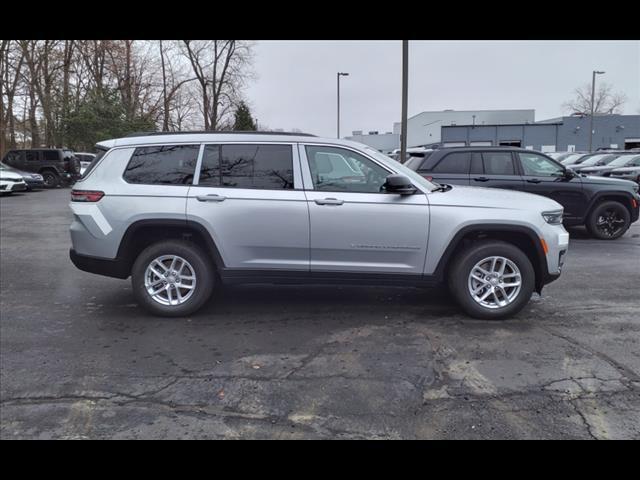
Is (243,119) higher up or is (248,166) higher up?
(243,119)

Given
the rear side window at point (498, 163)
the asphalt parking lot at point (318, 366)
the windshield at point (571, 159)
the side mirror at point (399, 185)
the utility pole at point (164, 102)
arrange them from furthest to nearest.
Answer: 1. the utility pole at point (164, 102)
2. the windshield at point (571, 159)
3. the rear side window at point (498, 163)
4. the side mirror at point (399, 185)
5. the asphalt parking lot at point (318, 366)

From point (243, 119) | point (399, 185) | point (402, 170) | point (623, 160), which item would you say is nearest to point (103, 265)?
point (399, 185)

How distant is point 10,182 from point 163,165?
18503 mm

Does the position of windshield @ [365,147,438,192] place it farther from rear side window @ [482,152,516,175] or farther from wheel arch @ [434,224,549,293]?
rear side window @ [482,152,516,175]

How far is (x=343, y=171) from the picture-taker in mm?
5262

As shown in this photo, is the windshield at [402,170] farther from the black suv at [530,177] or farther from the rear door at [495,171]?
the rear door at [495,171]

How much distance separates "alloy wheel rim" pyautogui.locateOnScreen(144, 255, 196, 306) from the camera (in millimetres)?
5262

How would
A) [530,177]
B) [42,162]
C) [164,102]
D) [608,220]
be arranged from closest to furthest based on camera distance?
[530,177] < [608,220] < [42,162] < [164,102]

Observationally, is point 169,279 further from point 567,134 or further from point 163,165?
point 567,134

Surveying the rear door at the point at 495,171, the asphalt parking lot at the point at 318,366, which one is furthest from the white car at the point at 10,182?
the rear door at the point at 495,171

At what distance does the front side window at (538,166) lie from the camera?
9805 millimetres

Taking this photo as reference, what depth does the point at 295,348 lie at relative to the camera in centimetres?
448

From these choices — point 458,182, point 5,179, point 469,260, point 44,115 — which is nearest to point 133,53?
point 44,115

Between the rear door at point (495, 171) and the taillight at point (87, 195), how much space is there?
22.3ft
